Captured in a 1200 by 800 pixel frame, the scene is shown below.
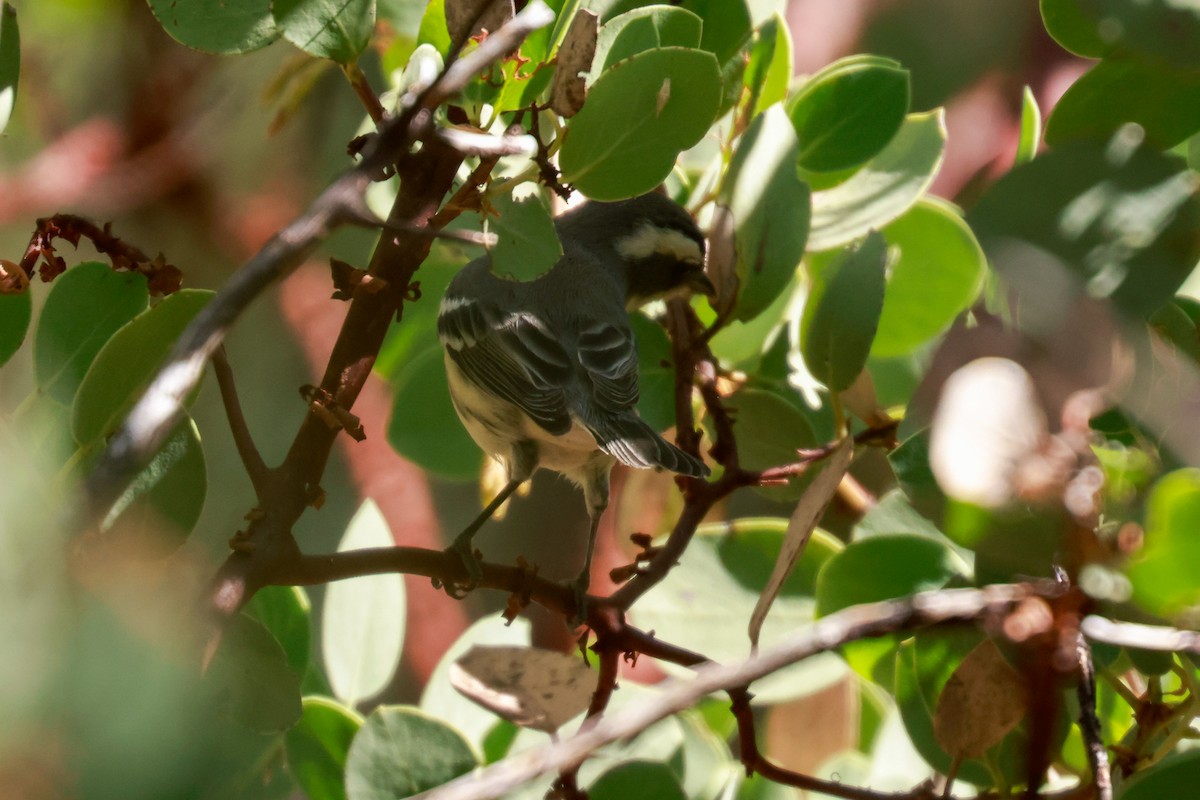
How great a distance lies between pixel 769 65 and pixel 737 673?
0.57 m

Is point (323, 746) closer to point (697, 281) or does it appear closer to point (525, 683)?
point (525, 683)

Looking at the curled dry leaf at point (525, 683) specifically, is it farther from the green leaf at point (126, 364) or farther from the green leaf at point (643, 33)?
the green leaf at point (643, 33)

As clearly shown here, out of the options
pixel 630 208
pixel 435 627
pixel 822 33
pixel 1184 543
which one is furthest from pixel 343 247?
pixel 822 33

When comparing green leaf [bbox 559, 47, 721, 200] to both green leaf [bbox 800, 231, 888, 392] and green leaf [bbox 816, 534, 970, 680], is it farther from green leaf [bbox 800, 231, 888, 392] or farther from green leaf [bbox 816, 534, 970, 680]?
green leaf [bbox 816, 534, 970, 680]

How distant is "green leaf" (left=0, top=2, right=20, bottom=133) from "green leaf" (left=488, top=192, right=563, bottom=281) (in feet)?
0.86

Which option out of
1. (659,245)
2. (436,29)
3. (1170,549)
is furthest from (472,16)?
(659,245)

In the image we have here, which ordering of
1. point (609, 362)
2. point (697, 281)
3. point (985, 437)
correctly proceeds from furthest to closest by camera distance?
point (697, 281) < point (609, 362) < point (985, 437)

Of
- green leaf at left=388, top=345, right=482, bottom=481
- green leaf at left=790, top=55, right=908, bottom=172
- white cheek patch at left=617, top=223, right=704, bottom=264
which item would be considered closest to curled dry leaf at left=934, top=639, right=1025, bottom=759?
green leaf at left=790, top=55, right=908, bottom=172

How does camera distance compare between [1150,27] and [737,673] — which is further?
[1150,27]

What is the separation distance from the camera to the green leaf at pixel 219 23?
59 centimetres

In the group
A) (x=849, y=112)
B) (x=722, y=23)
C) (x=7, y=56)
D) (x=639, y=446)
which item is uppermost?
(x=7, y=56)

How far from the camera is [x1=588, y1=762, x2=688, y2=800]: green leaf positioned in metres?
0.64

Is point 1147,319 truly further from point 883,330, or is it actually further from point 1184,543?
point 883,330

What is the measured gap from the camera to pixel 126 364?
559 millimetres
